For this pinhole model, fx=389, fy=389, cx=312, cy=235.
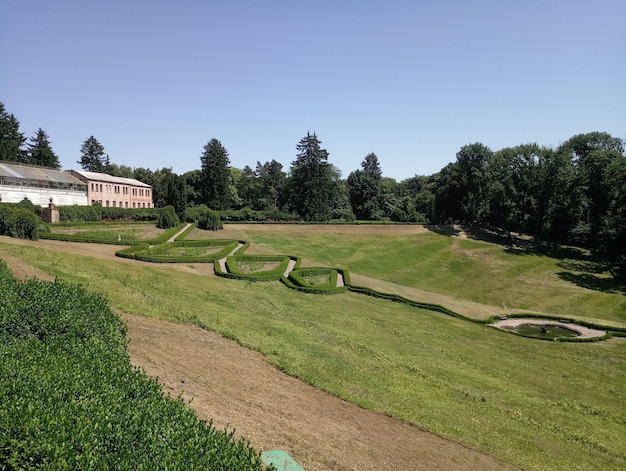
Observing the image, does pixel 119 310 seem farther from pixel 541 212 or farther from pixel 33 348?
pixel 541 212

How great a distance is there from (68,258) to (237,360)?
14.4 meters

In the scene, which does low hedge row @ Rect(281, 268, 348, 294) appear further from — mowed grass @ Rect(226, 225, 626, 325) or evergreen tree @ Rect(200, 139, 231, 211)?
evergreen tree @ Rect(200, 139, 231, 211)

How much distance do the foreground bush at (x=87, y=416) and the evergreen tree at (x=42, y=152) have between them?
99405 millimetres

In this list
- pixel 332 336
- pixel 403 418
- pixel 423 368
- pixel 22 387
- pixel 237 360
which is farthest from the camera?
pixel 332 336

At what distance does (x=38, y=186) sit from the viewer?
173ft

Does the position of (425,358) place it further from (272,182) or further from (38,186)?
(272,182)

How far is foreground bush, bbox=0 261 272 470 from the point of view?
438 centimetres

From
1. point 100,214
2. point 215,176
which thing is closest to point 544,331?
point 100,214

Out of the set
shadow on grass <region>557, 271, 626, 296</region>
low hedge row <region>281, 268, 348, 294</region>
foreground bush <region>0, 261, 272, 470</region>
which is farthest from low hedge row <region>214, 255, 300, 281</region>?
shadow on grass <region>557, 271, 626, 296</region>

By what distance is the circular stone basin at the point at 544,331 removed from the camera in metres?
27.0

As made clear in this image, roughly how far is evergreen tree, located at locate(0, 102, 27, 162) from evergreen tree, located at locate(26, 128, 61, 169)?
171cm

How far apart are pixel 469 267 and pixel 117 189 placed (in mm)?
62939

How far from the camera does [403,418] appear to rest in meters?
10.5

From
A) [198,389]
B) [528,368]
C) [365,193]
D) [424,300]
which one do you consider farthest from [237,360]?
[365,193]
